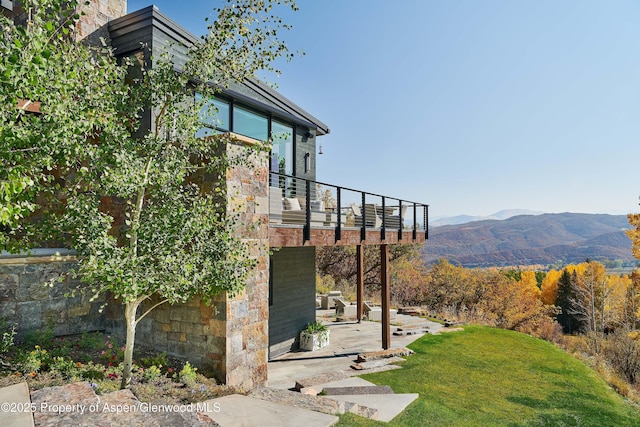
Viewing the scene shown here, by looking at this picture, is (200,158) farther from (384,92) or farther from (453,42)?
(384,92)

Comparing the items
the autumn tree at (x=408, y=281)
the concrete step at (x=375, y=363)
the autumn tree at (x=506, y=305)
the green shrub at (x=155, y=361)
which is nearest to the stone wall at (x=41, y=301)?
the green shrub at (x=155, y=361)

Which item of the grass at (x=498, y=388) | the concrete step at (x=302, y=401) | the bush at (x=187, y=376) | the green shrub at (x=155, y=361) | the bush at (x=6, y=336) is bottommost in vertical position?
the grass at (x=498, y=388)

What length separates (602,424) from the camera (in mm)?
7199

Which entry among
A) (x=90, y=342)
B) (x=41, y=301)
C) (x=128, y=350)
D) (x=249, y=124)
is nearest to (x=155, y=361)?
(x=128, y=350)

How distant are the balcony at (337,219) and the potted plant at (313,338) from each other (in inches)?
133

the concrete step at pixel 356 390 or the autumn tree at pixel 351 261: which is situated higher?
the autumn tree at pixel 351 261

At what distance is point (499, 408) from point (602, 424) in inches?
76.9

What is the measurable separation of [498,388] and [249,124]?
9308 mm

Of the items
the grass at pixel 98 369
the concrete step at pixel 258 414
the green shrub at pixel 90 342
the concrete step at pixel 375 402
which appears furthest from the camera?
the green shrub at pixel 90 342

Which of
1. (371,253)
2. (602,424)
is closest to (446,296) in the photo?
(371,253)

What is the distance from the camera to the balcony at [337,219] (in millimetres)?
7719

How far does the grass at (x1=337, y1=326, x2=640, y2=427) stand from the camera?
22.3ft

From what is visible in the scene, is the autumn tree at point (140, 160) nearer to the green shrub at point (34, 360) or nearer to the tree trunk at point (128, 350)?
the tree trunk at point (128, 350)

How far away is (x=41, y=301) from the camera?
6.55m
